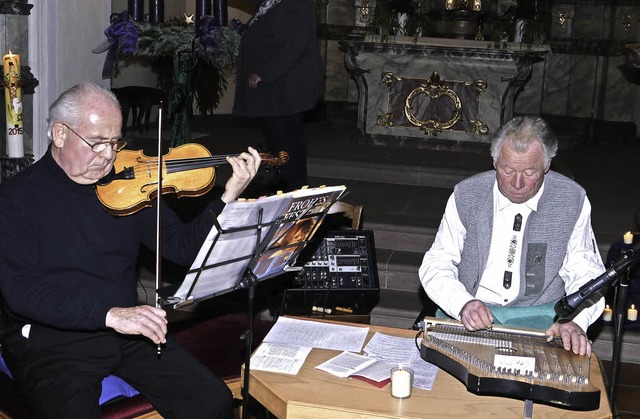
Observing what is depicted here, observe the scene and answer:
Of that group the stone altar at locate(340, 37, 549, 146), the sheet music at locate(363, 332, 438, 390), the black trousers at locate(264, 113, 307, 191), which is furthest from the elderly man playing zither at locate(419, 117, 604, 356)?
the stone altar at locate(340, 37, 549, 146)

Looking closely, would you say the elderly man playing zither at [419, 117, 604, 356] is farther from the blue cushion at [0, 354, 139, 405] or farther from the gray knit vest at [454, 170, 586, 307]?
the blue cushion at [0, 354, 139, 405]

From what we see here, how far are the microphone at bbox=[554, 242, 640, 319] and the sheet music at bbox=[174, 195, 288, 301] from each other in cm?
93

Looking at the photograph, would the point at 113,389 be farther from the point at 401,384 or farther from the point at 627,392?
the point at 627,392

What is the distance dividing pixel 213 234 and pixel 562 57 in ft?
28.6

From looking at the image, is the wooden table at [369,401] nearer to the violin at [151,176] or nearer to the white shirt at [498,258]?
the white shirt at [498,258]

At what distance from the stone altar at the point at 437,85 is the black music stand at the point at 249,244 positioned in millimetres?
5655

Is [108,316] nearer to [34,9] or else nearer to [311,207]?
[311,207]

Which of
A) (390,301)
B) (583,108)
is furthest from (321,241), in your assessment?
(583,108)

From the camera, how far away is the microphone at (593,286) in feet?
9.57

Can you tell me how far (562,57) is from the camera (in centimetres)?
1078

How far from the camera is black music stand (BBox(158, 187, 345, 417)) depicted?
112 inches

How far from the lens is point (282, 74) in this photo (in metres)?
5.76

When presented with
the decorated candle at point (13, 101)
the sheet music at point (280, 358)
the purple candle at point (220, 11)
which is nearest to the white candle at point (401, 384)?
the sheet music at point (280, 358)

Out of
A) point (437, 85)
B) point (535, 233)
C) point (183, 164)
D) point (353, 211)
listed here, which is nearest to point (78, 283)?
point (183, 164)
